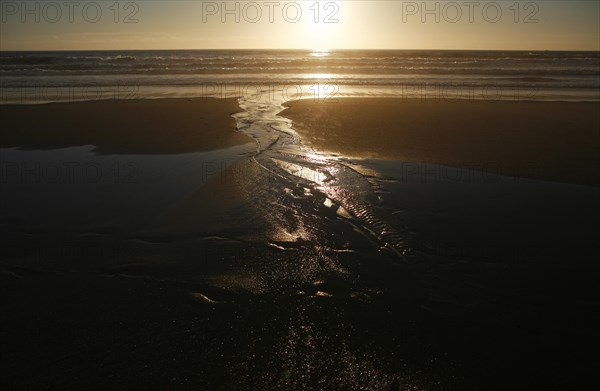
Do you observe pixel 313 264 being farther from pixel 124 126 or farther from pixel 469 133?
pixel 124 126

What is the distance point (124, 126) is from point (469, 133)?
8985 millimetres

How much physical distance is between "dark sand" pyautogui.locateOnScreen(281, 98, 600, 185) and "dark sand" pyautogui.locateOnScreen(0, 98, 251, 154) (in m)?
2.28

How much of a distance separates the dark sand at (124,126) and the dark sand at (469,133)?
228cm

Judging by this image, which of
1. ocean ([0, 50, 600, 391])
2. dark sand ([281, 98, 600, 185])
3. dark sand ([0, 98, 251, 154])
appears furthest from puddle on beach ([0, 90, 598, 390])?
dark sand ([0, 98, 251, 154])

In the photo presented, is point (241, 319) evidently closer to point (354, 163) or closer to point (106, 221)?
point (106, 221)

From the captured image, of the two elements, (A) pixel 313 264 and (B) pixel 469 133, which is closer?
(A) pixel 313 264

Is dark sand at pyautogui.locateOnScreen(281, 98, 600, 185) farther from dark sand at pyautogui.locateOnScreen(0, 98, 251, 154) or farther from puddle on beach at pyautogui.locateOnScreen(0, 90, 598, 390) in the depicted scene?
dark sand at pyautogui.locateOnScreen(0, 98, 251, 154)

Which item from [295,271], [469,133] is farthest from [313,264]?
[469,133]

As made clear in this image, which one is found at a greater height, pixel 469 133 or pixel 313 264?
pixel 469 133

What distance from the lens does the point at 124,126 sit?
10250 mm

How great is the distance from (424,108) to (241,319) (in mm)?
11774

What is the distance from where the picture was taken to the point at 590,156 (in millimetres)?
7340

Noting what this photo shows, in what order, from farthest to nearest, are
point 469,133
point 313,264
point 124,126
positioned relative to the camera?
point 124,126, point 469,133, point 313,264

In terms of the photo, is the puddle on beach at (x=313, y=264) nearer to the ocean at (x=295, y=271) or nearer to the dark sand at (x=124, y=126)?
the ocean at (x=295, y=271)
